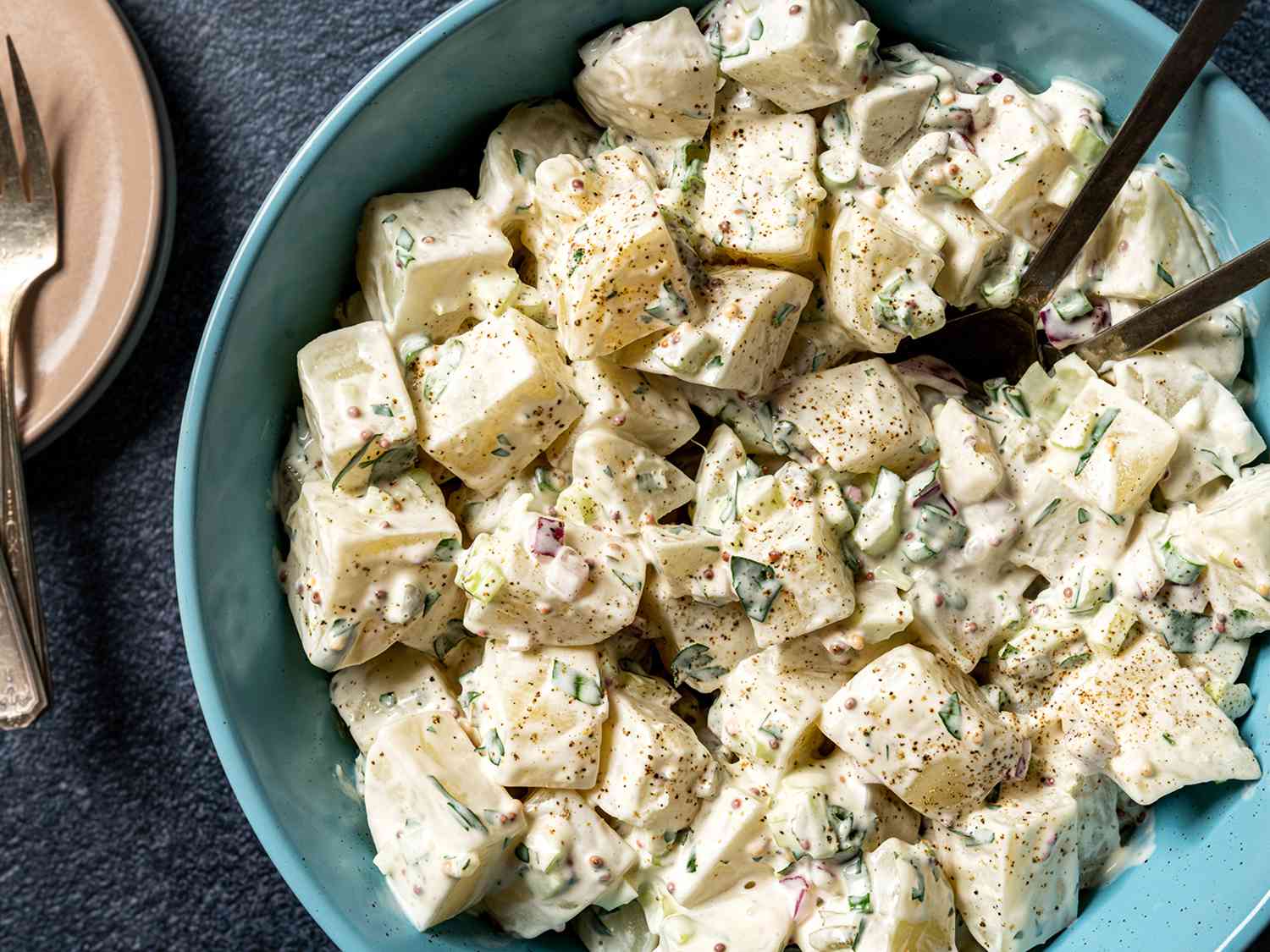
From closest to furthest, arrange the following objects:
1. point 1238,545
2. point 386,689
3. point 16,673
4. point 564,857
Answer: point 1238,545, point 564,857, point 386,689, point 16,673

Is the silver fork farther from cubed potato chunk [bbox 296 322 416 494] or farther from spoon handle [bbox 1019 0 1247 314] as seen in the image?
spoon handle [bbox 1019 0 1247 314]

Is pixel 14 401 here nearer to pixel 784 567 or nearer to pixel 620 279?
pixel 620 279

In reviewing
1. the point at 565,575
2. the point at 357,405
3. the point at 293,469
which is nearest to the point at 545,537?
the point at 565,575

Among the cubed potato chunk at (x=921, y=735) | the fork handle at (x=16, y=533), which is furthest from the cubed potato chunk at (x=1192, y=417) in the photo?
the fork handle at (x=16, y=533)

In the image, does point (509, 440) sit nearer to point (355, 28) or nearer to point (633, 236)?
point (633, 236)

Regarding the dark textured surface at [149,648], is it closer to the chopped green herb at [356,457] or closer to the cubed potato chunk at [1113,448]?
the chopped green herb at [356,457]
